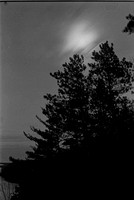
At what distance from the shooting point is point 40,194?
8227 mm

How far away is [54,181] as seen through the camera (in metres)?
8.24

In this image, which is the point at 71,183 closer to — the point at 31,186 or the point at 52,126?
the point at 31,186

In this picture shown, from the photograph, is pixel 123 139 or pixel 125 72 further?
pixel 125 72

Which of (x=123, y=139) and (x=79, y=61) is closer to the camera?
(x=123, y=139)

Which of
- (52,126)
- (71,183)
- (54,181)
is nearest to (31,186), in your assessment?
(54,181)

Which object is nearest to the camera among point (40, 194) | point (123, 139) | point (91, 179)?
point (91, 179)

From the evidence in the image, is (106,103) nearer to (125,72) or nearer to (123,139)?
(125,72)

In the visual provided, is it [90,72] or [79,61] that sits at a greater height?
[79,61]

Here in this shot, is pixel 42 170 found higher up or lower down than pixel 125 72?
lower down

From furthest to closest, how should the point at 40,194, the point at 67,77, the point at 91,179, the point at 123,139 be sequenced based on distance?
the point at 67,77 → the point at 123,139 → the point at 40,194 → the point at 91,179

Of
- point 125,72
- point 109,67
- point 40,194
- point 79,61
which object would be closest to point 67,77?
point 79,61

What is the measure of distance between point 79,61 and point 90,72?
1.39 metres

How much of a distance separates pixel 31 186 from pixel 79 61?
11.0 meters

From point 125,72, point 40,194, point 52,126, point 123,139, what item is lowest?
point 40,194
